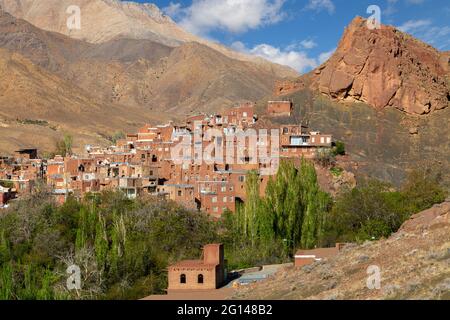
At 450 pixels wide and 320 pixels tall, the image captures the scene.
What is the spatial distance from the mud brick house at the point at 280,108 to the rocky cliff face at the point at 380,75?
15.8 feet

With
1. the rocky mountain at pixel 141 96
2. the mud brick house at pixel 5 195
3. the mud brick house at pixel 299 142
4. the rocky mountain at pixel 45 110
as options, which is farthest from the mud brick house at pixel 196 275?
the rocky mountain at pixel 45 110

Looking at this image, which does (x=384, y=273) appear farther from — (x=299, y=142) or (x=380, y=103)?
(x=380, y=103)

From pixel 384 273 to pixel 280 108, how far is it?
1801 inches

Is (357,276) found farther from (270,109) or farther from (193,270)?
(270,109)

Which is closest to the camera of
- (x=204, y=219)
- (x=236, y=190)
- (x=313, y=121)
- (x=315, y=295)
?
(x=315, y=295)

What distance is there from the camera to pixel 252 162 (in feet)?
161

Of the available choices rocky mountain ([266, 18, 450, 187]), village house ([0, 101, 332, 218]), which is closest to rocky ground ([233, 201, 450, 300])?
village house ([0, 101, 332, 218])

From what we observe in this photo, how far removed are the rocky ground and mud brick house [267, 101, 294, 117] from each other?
3934 centimetres

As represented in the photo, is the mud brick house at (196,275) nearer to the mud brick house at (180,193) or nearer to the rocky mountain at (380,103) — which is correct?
the mud brick house at (180,193)

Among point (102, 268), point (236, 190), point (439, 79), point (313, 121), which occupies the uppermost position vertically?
point (439, 79)

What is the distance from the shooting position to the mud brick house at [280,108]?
60312 mm

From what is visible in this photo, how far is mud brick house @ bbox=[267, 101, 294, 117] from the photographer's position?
60312 mm
